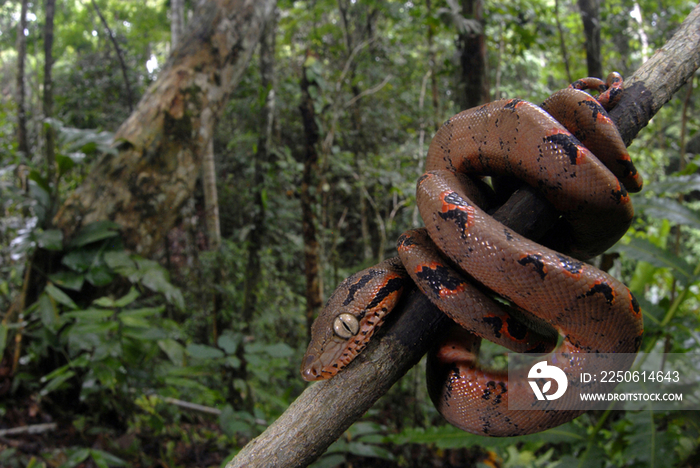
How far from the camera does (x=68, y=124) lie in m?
8.11

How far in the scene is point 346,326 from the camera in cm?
148

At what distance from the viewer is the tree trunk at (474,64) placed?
363cm

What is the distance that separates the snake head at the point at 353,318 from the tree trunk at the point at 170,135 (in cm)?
276

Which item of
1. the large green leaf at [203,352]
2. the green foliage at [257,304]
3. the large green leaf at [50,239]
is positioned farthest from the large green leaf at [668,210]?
the large green leaf at [50,239]

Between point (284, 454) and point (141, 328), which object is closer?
point (284, 454)

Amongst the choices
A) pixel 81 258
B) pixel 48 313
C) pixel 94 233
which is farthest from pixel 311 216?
pixel 48 313

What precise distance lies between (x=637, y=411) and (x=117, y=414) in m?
4.09

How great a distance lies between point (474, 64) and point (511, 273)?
299cm

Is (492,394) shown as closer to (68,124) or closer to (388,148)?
(388,148)

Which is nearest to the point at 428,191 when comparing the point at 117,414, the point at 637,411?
the point at 637,411

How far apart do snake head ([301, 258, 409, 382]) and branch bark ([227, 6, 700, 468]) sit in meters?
0.10

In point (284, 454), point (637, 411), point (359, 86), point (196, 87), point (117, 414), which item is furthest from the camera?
point (359, 86)

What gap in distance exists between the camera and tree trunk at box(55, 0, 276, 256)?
360 cm

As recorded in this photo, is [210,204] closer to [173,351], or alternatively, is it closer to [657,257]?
[173,351]
